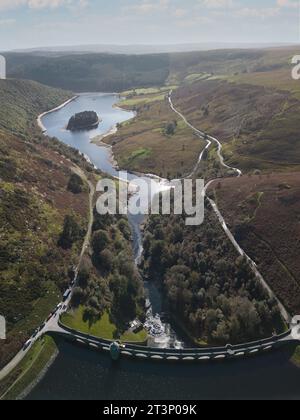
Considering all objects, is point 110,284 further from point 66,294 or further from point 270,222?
point 270,222

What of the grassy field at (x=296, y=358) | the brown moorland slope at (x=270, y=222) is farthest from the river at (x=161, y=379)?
the brown moorland slope at (x=270, y=222)

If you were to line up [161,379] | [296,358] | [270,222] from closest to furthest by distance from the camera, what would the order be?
[161,379]
[296,358]
[270,222]

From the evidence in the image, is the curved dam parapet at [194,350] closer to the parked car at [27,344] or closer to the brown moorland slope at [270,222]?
the parked car at [27,344]

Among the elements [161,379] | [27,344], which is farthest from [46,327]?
[161,379]

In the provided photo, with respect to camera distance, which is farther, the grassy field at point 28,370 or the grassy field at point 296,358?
the grassy field at point 296,358

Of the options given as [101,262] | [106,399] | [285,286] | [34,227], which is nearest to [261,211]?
[285,286]

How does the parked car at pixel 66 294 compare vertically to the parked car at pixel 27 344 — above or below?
above
